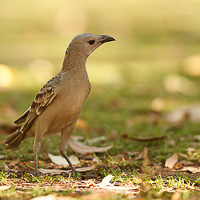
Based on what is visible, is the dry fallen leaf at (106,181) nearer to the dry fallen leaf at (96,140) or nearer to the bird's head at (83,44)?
the bird's head at (83,44)

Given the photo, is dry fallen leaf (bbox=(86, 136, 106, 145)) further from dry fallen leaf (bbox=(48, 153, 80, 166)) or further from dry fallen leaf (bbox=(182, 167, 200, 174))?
dry fallen leaf (bbox=(182, 167, 200, 174))

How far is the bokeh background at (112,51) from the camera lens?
805 centimetres

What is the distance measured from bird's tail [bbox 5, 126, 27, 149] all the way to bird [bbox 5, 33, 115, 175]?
0.10 meters

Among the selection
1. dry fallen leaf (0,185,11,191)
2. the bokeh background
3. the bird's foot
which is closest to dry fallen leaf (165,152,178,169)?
the bird's foot

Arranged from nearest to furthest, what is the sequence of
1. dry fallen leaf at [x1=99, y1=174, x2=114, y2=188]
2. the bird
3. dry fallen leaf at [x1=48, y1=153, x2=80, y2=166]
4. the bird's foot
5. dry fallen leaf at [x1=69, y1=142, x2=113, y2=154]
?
1. dry fallen leaf at [x1=99, y1=174, x2=114, y2=188]
2. the bird's foot
3. the bird
4. dry fallen leaf at [x1=48, y1=153, x2=80, y2=166]
5. dry fallen leaf at [x1=69, y1=142, x2=113, y2=154]

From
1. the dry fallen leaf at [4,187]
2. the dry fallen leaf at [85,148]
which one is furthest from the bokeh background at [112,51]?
the dry fallen leaf at [4,187]

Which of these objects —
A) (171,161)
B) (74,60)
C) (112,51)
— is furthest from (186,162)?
(112,51)

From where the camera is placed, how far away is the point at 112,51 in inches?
515

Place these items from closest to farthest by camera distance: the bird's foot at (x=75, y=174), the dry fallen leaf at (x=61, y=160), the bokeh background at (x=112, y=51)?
the bird's foot at (x=75, y=174)
the dry fallen leaf at (x=61, y=160)
the bokeh background at (x=112, y=51)

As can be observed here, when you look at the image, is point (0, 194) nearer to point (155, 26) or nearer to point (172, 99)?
point (172, 99)

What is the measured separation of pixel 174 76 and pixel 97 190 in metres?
6.25

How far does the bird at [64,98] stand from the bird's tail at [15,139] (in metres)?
0.10

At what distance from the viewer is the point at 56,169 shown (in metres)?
4.61

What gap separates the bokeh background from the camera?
8053mm
